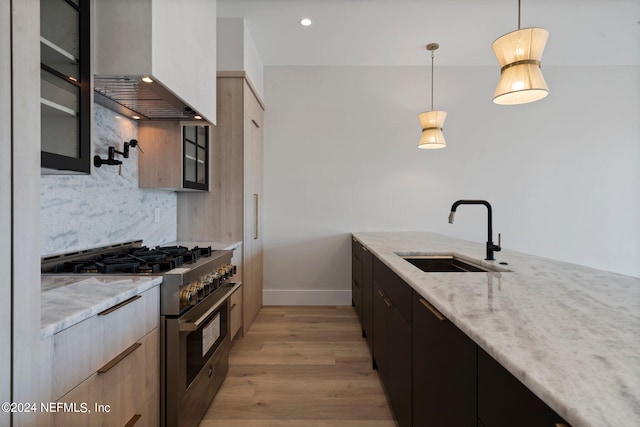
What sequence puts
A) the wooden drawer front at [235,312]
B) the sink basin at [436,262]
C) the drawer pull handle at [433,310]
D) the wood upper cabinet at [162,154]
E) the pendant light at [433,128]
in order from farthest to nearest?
the pendant light at [433,128]
the wooden drawer front at [235,312]
the wood upper cabinet at [162,154]
the sink basin at [436,262]
the drawer pull handle at [433,310]

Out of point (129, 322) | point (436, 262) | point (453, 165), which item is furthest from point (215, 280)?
point (453, 165)

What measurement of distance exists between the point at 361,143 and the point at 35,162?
11.1 feet

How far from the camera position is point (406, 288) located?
1358 mm

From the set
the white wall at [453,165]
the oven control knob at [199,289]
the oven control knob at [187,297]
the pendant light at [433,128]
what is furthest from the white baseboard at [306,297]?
the oven control knob at [187,297]

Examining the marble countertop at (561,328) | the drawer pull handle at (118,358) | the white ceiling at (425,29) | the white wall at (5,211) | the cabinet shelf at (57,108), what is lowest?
the drawer pull handle at (118,358)

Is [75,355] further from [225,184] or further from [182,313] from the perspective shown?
[225,184]

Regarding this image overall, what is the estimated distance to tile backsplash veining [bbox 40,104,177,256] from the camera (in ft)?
4.79

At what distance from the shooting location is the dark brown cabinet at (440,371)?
80 centimetres

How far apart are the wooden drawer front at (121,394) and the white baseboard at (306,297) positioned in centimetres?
243

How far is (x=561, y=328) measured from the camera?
2.34ft

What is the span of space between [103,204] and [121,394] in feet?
3.78

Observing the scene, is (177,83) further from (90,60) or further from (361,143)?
(361,143)

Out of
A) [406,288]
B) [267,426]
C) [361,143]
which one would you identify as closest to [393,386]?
[406,288]

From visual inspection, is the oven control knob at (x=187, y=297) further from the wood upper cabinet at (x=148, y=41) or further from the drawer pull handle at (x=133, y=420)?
the wood upper cabinet at (x=148, y=41)
